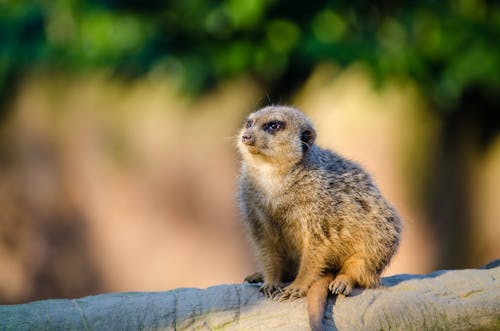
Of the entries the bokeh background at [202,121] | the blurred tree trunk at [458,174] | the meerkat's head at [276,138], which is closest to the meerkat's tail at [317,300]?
the meerkat's head at [276,138]

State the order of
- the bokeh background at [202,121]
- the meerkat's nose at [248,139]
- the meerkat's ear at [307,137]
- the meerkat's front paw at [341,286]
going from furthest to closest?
the bokeh background at [202,121]
the meerkat's ear at [307,137]
the meerkat's nose at [248,139]
the meerkat's front paw at [341,286]

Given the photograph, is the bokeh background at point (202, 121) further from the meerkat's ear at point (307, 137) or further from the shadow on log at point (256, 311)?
the shadow on log at point (256, 311)

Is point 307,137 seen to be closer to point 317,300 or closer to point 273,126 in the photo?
point 273,126

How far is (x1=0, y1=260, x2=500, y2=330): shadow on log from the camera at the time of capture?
3.49m

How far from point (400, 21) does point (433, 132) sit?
1093 mm

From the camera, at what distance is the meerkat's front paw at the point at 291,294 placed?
11.9 feet

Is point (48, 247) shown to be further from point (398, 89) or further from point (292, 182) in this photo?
point (292, 182)

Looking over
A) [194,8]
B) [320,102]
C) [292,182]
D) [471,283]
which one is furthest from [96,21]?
[471,283]

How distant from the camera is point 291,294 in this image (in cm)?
364

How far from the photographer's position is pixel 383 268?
3814mm

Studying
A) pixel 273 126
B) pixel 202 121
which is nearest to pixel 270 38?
pixel 202 121

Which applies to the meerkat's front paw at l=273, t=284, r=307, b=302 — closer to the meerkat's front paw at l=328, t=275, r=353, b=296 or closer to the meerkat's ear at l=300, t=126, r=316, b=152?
the meerkat's front paw at l=328, t=275, r=353, b=296

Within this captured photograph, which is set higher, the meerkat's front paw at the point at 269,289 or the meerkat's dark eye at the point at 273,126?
the meerkat's dark eye at the point at 273,126

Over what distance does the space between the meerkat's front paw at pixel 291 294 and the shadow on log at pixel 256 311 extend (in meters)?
0.04
